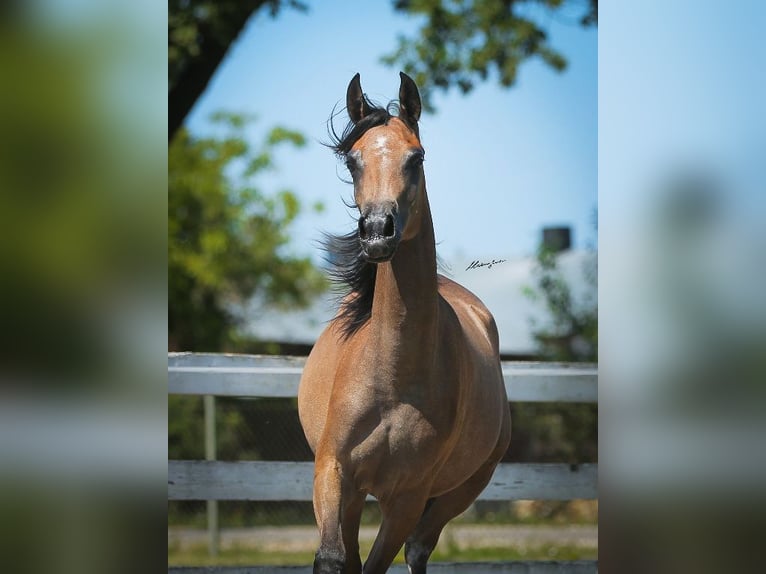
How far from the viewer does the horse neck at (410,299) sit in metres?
3.55

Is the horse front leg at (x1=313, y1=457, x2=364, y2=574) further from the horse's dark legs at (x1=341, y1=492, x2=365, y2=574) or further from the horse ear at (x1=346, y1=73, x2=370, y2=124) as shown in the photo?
the horse ear at (x1=346, y1=73, x2=370, y2=124)

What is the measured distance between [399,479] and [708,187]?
2.10 metres

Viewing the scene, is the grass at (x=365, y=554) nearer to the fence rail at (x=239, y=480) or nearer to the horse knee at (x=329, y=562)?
the fence rail at (x=239, y=480)

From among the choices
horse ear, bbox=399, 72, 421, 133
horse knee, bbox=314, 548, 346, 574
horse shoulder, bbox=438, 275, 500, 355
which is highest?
horse ear, bbox=399, 72, 421, 133

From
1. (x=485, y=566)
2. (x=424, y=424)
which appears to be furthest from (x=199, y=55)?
(x=424, y=424)

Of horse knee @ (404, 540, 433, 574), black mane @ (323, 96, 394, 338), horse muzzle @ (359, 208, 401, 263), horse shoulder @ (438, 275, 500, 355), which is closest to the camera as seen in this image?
horse muzzle @ (359, 208, 401, 263)

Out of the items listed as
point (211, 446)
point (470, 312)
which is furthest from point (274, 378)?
point (211, 446)

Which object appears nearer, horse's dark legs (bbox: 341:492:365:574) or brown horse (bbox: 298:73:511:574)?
brown horse (bbox: 298:73:511:574)

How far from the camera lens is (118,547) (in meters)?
1.67

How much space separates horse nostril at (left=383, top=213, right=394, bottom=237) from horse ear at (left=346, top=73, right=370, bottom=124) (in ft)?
2.75

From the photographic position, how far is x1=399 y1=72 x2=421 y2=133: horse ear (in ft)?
12.1

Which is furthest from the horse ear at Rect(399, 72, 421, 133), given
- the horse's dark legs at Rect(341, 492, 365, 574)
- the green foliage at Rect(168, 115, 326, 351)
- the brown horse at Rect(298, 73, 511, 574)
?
the green foliage at Rect(168, 115, 326, 351)

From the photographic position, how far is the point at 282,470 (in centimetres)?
557

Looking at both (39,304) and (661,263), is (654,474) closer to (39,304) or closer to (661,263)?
(661,263)
